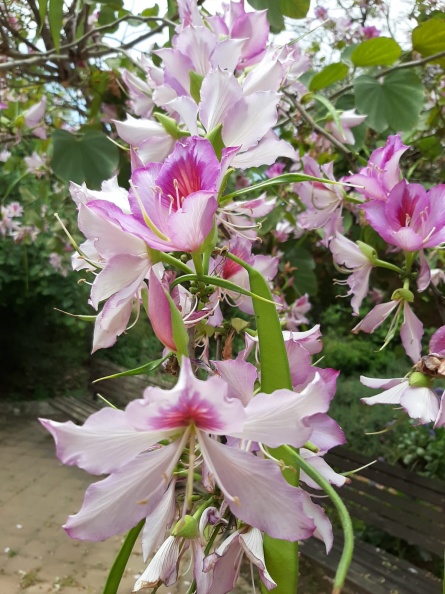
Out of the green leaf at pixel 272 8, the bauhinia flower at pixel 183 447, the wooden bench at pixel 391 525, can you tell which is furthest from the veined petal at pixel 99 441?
the wooden bench at pixel 391 525

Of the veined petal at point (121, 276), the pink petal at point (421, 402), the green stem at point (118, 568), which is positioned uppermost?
the veined petal at point (121, 276)

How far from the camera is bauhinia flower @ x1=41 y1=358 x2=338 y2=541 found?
251 mm

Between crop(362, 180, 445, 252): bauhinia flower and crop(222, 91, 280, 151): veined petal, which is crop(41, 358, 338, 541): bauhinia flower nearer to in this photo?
crop(222, 91, 280, 151): veined petal

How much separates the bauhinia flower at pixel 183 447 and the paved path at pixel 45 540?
2742 mm

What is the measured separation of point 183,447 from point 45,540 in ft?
11.7

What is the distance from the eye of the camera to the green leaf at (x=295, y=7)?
0.94 metres

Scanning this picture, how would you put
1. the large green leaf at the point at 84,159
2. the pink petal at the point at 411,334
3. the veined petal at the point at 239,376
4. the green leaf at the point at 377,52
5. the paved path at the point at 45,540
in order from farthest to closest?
the paved path at the point at 45,540 < the large green leaf at the point at 84,159 < the green leaf at the point at 377,52 < the pink petal at the point at 411,334 < the veined petal at the point at 239,376

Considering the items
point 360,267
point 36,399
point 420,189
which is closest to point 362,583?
point 360,267

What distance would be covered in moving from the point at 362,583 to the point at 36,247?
13.1ft

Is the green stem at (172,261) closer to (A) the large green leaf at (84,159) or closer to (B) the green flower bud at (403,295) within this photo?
(B) the green flower bud at (403,295)

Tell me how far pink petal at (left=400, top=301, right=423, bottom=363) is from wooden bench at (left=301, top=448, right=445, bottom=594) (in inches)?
83.7

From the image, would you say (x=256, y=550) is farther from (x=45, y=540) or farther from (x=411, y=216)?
(x=45, y=540)

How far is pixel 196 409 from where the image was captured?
26cm

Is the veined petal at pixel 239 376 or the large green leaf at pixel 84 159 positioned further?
the large green leaf at pixel 84 159
